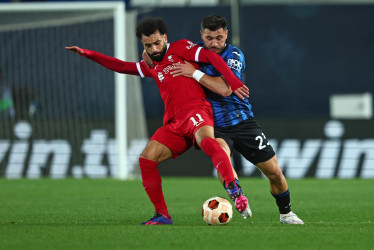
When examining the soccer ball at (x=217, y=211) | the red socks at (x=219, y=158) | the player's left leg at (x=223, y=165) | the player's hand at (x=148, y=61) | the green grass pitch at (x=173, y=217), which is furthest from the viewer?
the player's hand at (x=148, y=61)

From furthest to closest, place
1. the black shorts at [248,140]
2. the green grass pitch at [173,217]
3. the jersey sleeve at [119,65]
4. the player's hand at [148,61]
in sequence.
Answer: the jersey sleeve at [119,65], the player's hand at [148,61], the black shorts at [248,140], the green grass pitch at [173,217]

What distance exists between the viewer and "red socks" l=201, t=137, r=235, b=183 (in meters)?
6.21

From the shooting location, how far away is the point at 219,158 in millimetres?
6379

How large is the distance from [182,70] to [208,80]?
0.81 feet

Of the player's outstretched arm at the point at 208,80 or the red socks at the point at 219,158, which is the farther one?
the player's outstretched arm at the point at 208,80

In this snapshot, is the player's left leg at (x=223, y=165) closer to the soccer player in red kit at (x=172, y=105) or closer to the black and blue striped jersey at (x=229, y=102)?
the soccer player in red kit at (x=172, y=105)

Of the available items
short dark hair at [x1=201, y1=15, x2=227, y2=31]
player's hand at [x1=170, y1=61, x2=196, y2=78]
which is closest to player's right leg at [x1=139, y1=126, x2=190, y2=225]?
player's hand at [x1=170, y1=61, x2=196, y2=78]

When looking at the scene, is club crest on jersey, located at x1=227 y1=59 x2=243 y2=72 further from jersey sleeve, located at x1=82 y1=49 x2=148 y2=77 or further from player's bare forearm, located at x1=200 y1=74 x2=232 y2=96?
jersey sleeve, located at x1=82 y1=49 x2=148 y2=77

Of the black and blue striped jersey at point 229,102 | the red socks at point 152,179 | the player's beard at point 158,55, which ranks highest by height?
the player's beard at point 158,55

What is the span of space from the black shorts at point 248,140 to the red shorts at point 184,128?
7.5 inches

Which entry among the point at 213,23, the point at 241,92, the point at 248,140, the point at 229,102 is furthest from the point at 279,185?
the point at 213,23

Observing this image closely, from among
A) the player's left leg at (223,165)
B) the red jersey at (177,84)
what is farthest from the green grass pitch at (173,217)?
the red jersey at (177,84)

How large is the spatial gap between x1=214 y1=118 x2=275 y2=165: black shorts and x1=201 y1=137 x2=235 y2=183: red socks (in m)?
0.47

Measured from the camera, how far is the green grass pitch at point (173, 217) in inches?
218
